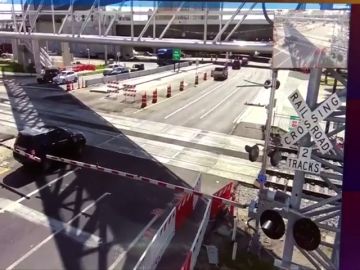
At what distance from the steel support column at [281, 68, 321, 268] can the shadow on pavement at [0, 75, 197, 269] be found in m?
4.12

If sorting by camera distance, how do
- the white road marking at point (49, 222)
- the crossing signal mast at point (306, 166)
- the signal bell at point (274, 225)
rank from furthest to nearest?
the white road marking at point (49, 222), the signal bell at point (274, 225), the crossing signal mast at point (306, 166)

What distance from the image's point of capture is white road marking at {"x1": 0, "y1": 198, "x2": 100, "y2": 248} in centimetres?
1042

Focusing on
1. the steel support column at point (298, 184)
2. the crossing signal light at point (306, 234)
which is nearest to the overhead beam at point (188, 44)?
the steel support column at point (298, 184)

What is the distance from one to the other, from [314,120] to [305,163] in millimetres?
907

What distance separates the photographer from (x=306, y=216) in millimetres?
7406

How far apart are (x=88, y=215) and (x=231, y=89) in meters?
31.4

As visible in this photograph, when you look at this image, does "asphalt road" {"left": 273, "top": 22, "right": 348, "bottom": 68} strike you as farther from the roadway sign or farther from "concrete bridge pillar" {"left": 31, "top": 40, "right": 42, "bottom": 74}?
"concrete bridge pillar" {"left": 31, "top": 40, "right": 42, "bottom": 74}

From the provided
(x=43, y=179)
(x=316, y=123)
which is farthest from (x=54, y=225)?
(x=316, y=123)

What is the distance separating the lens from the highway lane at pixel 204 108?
81.5ft

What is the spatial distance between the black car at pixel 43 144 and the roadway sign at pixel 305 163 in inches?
431

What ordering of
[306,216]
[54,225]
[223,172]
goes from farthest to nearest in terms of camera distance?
[223,172] < [54,225] < [306,216]

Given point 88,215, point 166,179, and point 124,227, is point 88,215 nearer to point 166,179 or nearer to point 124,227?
point 124,227

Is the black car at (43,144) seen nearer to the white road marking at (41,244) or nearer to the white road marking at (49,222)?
the white road marking at (49,222)

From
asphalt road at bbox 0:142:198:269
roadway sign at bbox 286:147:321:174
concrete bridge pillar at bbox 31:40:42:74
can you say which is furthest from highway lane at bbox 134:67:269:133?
concrete bridge pillar at bbox 31:40:42:74
